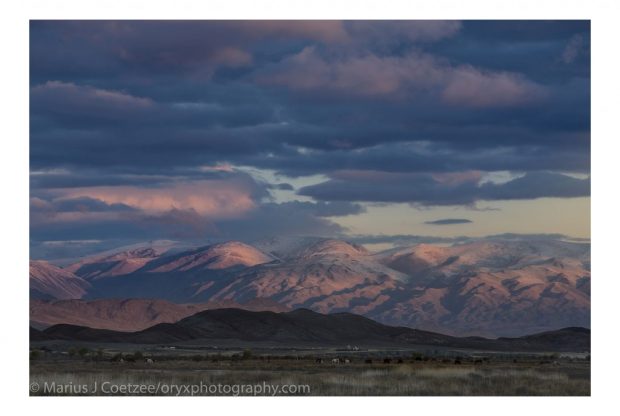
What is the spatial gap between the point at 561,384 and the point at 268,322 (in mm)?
140204

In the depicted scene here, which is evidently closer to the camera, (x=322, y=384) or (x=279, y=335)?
(x=322, y=384)

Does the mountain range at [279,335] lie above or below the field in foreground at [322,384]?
below

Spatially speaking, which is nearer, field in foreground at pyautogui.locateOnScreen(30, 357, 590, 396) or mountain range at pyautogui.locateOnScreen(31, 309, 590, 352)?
field in foreground at pyautogui.locateOnScreen(30, 357, 590, 396)

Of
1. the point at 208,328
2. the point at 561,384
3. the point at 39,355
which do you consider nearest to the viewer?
the point at 561,384

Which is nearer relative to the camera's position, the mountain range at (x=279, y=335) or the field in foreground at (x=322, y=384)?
the field in foreground at (x=322, y=384)

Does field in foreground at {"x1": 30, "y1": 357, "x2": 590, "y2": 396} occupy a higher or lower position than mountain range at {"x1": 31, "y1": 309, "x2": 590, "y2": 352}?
higher

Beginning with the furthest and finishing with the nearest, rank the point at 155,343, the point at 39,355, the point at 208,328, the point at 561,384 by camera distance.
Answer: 1. the point at 208,328
2. the point at 155,343
3. the point at 39,355
4. the point at 561,384

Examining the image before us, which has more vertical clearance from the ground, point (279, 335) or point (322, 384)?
point (322, 384)

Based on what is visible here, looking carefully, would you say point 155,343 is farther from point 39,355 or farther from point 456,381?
point 456,381

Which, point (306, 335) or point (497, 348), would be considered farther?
point (306, 335)

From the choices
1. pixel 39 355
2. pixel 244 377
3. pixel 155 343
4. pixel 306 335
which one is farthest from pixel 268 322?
pixel 244 377

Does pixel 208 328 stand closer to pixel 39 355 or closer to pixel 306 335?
pixel 306 335

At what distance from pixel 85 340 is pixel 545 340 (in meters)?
79.7

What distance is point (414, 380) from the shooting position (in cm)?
5672
